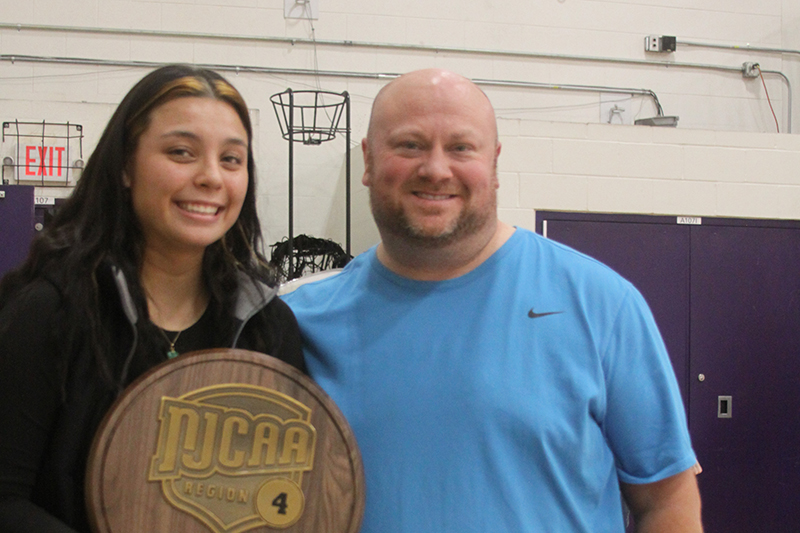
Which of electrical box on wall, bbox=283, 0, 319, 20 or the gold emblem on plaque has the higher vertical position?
electrical box on wall, bbox=283, 0, 319, 20

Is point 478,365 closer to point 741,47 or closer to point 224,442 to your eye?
point 224,442

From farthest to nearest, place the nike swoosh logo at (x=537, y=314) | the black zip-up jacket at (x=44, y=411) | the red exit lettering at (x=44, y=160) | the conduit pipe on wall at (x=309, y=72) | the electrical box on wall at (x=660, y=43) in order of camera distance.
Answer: the electrical box on wall at (x=660, y=43), the conduit pipe on wall at (x=309, y=72), the red exit lettering at (x=44, y=160), the nike swoosh logo at (x=537, y=314), the black zip-up jacket at (x=44, y=411)

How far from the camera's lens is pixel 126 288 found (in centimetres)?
99

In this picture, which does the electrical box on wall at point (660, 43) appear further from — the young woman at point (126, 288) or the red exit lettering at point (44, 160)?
the young woman at point (126, 288)

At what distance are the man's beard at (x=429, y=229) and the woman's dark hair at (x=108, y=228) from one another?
28cm

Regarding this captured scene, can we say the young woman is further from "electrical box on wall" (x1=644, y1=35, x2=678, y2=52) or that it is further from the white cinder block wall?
"electrical box on wall" (x1=644, y1=35, x2=678, y2=52)

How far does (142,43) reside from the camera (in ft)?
14.7

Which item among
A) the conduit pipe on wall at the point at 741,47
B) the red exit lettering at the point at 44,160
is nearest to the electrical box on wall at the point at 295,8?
the red exit lettering at the point at 44,160

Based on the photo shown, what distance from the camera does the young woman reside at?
0.90m

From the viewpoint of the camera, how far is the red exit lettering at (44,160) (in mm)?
4008

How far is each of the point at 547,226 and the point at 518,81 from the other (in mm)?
1879

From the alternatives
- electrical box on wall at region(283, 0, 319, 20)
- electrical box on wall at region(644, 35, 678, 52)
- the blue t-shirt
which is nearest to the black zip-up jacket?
the blue t-shirt

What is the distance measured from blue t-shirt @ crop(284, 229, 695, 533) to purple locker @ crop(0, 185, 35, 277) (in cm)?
264

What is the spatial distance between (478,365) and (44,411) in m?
0.64
